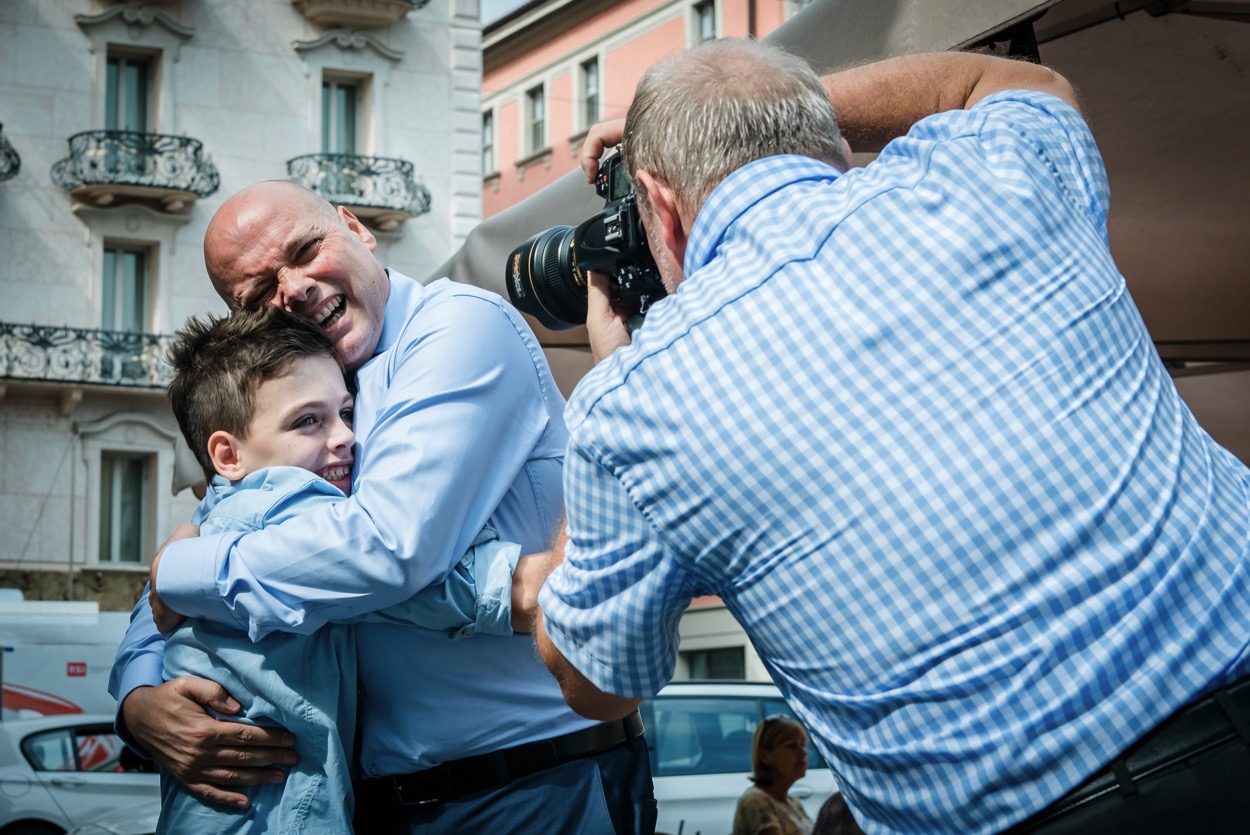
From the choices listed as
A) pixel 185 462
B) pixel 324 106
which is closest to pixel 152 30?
pixel 324 106

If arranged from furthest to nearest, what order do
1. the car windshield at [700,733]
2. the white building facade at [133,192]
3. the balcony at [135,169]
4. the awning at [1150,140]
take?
the balcony at [135,169], the white building facade at [133,192], the car windshield at [700,733], the awning at [1150,140]

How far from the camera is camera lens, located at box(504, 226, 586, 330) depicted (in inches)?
90.6

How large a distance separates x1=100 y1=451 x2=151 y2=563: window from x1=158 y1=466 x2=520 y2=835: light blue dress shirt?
22.5 m

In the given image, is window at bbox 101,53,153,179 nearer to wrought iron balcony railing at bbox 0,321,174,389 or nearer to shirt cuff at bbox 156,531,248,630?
wrought iron balcony railing at bbox 0,321,174,389

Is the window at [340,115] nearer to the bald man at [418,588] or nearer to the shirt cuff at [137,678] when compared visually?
the shirt cuff at [137,678]

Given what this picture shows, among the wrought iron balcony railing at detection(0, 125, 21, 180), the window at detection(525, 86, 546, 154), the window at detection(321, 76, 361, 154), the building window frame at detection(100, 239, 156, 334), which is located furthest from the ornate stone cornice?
the window at detection(525, 86, 546, 154)

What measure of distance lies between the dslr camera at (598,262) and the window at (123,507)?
22.6 metres

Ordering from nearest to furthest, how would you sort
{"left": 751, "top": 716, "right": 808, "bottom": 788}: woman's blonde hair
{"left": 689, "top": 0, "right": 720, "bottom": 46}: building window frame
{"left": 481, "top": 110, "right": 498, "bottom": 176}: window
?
{"left": 751, "top": 716, "right": 808, "bottom": 788}: woman's blonde hair < {"left": 689, "top": 0, "right": 720, "bottom": 46}: building window frame < {"left": 481, "top": 110, "right": 498, "bottom": 176}: window

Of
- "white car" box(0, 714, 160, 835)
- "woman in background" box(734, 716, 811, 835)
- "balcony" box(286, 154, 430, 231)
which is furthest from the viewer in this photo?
"balcony" box(286, 154, 430, 231)

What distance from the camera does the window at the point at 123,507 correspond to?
23609 millimetres

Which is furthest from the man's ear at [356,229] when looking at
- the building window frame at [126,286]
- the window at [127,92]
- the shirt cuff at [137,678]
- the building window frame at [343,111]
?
the building window frame at [343,111]

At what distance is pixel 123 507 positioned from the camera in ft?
77.9

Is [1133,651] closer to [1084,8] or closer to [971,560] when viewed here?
[971,560]

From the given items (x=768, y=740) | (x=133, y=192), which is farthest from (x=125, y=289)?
(x=768, y=740)
